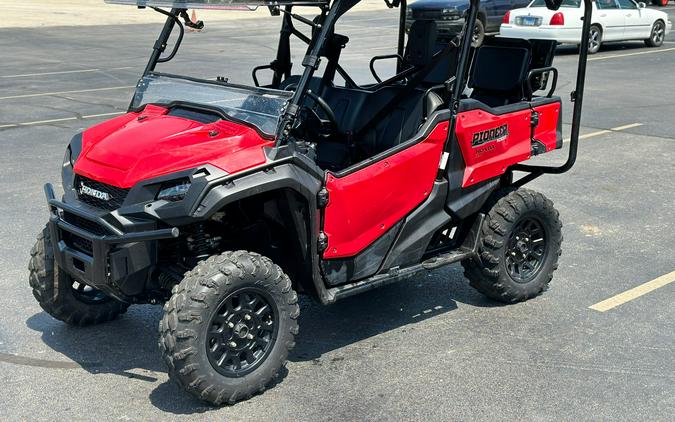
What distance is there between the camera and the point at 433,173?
584 cm

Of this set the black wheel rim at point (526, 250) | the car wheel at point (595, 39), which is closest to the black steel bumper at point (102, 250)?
the black wheel rim at point (526, 250)

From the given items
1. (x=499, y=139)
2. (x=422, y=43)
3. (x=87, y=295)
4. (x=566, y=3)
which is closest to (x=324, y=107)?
(x=422, y=43)

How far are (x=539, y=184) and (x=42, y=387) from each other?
243 inches

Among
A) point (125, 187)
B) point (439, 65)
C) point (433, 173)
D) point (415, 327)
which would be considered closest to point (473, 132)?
point (433, 173)

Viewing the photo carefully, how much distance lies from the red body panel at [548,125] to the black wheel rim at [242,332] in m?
2.51

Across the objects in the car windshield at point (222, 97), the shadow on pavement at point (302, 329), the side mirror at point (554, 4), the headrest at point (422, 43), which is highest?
the side mirror at point (554, 4)

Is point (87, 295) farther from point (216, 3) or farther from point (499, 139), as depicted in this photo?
point (499, 139)

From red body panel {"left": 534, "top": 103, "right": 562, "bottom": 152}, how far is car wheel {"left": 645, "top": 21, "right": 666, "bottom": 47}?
1745 cm

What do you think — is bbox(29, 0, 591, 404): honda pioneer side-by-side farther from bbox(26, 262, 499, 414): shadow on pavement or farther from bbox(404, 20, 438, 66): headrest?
bbox(26, 262, 499, 414): shadow on pavement

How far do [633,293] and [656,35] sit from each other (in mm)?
17773

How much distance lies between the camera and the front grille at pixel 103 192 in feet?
16.1

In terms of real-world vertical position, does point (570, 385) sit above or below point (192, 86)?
below

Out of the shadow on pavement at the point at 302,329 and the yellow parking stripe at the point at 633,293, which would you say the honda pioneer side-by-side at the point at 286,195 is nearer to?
the shadow on pavement at the point at 302,329

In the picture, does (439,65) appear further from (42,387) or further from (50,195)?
(42,387)
